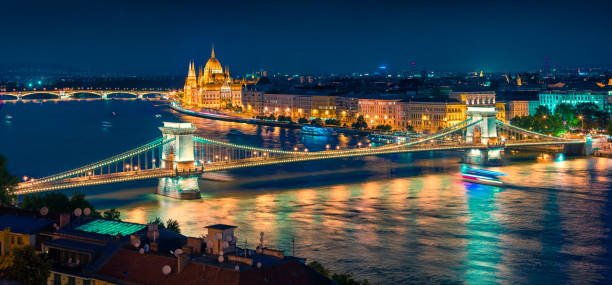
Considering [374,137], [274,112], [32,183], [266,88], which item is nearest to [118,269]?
[32,183]

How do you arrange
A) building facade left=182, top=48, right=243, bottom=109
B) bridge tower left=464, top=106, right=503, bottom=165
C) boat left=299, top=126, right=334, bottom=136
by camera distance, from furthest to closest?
building facade left=182, top=48, right=243, bottom=109
boat left=299, top=126, right=334, bottom=136
bridge tower left=464, top=106, right=503, bottom=165

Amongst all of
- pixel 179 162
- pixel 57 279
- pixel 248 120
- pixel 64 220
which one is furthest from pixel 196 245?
pixel 248 120

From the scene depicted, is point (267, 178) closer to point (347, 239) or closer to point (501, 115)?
point (347, 239)

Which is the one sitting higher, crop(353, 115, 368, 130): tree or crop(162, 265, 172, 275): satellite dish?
crop(353, 115, 368, 130): tree

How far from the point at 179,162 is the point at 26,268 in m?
14.1

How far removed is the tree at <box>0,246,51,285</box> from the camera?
28.4 ft

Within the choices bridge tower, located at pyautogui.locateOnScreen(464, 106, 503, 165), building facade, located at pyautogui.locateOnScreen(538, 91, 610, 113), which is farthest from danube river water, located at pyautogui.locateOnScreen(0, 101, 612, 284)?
building facade, located at pyautogui.locateOnScreen(538, 91, 610, 113)

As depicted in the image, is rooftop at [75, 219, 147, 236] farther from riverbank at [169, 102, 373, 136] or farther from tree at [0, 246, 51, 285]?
riverbank at [169, 102, 373, 136]

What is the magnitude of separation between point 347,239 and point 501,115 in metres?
35.6

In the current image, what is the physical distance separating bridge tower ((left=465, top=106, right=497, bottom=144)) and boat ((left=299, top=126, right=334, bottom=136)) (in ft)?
40.5

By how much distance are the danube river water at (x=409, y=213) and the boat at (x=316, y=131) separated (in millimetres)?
13057

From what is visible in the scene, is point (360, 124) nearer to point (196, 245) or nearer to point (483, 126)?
point (483, 126)

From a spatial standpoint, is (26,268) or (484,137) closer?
(26,268)

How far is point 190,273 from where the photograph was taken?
877 centimetres
